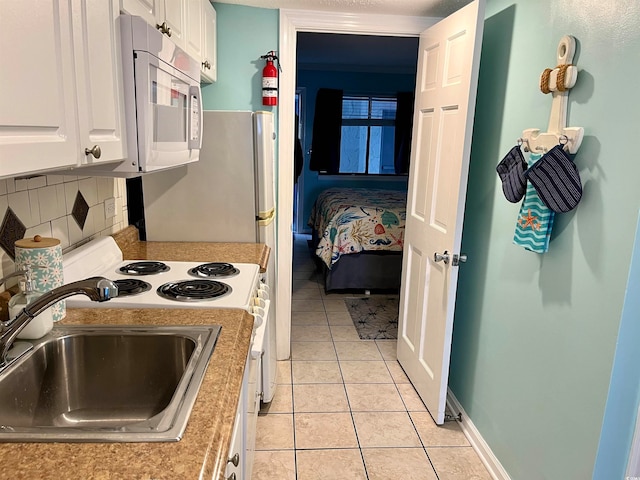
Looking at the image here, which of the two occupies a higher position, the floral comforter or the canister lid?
the canister lid

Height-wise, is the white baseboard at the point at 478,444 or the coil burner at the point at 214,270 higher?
the coil burner at the point at 214,270

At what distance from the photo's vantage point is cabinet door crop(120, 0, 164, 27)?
4.36 ft

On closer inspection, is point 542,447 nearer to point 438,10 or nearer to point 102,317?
point 102,317

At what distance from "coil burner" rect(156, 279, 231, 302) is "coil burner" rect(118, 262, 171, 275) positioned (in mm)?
201

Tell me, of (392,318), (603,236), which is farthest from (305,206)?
(603,236)

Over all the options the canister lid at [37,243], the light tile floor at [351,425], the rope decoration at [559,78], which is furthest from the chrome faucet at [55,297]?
the rope decoration at [559,78]

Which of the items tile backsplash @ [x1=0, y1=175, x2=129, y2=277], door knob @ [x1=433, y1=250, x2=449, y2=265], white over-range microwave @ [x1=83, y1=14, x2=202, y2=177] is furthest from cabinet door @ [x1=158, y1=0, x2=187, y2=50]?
door knob @ [x1=433, y1=250, x2=449, y2=265]

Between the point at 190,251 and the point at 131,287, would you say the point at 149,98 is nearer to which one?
the point at 131,287

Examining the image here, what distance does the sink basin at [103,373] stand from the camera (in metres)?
1.15

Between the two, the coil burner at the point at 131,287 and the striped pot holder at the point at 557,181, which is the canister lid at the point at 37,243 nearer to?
the coil burner at the point at 131,287

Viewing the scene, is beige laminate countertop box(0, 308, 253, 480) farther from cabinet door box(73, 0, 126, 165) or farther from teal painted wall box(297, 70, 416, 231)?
teal painted wall box(297, 70, 416, 231)

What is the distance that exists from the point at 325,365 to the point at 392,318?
101 cm

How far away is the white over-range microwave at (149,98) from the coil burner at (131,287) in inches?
17.0

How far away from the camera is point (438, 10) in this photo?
2557 mm
